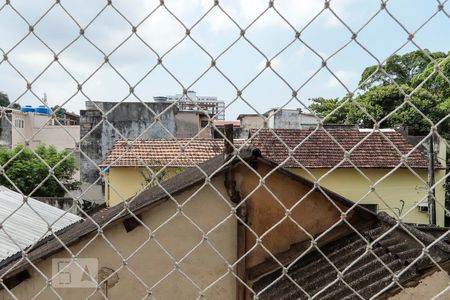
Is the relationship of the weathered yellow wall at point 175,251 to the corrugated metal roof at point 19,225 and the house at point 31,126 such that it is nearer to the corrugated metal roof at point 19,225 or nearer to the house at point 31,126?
the corrugated metal roof at point 19,225

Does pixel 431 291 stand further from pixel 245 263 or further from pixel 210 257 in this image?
pixel 210 257

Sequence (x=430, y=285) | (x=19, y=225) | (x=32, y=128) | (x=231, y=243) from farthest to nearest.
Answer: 1. (x=19, y=225)
2. (x=231, y=243)
3. (x=32, y=128)
4. (x=430, y=285)

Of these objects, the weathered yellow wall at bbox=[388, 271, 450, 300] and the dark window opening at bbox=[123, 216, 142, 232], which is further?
the dark window opening at bbox=[123, 216, 142, 232]

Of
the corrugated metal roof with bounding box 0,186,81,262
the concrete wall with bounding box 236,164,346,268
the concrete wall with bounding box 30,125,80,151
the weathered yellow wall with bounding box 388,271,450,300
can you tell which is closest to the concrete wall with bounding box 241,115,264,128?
the concrete wall with bounding box 236,164,346,268

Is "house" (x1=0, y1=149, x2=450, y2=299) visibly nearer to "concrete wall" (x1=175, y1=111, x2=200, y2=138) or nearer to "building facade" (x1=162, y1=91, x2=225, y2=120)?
"building facade" (x1=162, y1=91, x2=225, y2=120)

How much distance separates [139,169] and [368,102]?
6.03 metres

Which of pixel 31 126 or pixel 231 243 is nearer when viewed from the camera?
pixel 31 126

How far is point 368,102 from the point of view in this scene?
38.7 ft

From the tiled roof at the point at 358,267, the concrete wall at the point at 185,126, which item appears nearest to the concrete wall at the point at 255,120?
the tiled roof at the point at 358,267

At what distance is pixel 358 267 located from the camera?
238 cm

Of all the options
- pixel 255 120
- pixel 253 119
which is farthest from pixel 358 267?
pixel 253 119

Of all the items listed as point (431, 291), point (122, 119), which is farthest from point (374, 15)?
point (122, 119)

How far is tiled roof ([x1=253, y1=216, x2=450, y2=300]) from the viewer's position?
206cm

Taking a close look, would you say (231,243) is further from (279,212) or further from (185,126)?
(185,126)
